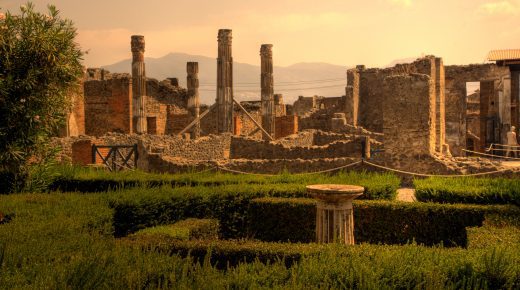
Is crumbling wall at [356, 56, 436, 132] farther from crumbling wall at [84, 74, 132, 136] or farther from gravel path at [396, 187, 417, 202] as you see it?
gravel path at [396, 187, 417, 202]

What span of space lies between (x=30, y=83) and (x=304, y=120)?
23.2 meters

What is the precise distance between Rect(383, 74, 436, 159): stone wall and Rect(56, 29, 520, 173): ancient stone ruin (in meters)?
0.03

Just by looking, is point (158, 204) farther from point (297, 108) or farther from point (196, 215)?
point (297, 108)

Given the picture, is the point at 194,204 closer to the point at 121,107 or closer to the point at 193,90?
the point at 193,90

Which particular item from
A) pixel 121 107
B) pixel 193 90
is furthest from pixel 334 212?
pixel 121 107

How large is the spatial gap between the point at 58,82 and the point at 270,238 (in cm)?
531

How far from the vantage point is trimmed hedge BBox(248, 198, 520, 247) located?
8922mm

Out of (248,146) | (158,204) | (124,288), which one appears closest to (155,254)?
(124,288)

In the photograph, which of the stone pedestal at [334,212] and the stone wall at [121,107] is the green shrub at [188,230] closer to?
the stone pedestal at [334,212]

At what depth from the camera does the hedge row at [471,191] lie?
30.8 feet

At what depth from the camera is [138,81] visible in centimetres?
2378

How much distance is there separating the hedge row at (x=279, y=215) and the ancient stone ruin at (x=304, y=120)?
5.69 metres

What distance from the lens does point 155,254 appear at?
5188mm

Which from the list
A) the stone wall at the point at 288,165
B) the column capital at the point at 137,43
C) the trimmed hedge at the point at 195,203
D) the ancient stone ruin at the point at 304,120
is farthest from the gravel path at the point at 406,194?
the column capital at the point at 137,43
